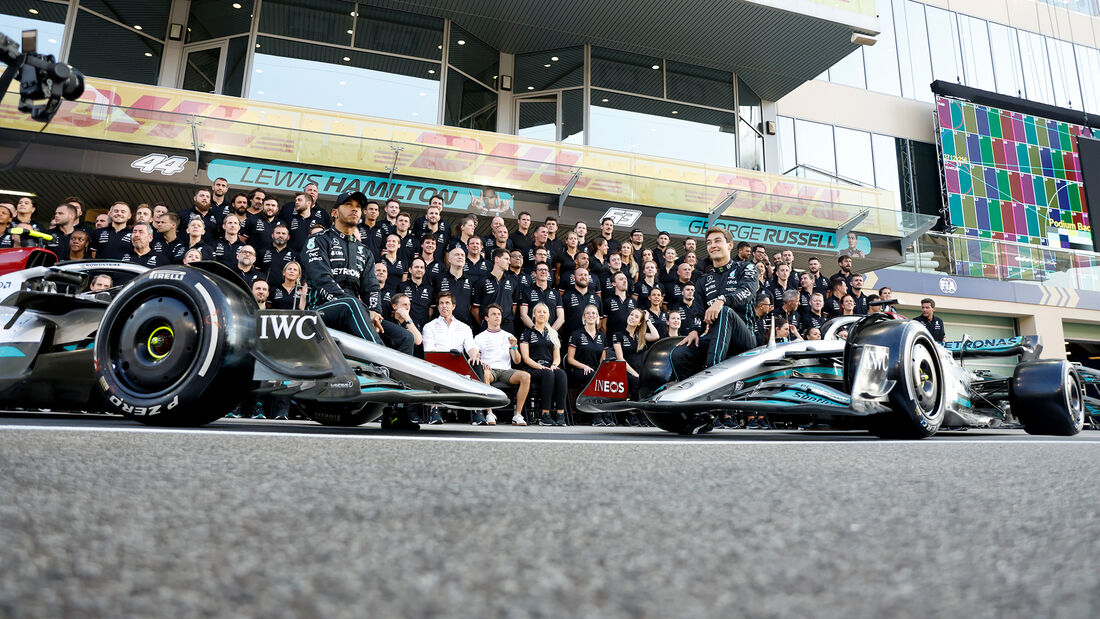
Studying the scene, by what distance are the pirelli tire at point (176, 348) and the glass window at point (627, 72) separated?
12.6 metres

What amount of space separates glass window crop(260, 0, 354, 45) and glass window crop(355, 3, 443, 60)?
0.95 feet

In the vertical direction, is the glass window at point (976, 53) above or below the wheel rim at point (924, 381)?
above

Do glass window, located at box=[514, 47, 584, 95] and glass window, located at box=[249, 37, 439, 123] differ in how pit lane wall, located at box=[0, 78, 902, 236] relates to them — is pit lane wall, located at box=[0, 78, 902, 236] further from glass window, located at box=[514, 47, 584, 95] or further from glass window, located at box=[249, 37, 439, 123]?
glass window, located at box=[514, 47, 584, 95]

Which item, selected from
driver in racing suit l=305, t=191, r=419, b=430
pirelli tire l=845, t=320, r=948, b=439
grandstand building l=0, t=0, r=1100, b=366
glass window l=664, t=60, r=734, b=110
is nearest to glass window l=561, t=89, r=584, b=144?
grandstand building l=0, t=0, r=1100, b=366

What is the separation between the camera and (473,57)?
14156 mm

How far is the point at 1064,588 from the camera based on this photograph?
2.09ft

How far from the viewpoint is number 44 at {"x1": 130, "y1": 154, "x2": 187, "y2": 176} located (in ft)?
30.3

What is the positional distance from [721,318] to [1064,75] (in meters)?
26.5

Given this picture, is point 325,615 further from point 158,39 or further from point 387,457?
point 158,39

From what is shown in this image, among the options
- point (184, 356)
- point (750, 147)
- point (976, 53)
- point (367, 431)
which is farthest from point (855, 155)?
point (184, 356)

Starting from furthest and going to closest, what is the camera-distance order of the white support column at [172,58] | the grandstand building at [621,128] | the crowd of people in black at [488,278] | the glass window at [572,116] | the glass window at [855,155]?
the glass window at [855,155] → the glass window at [572,116] → the white support column at [172,58] → the grandstand building at [621,128] → the crowd of people in black at [488,278]

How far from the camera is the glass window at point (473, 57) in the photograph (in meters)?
13.7

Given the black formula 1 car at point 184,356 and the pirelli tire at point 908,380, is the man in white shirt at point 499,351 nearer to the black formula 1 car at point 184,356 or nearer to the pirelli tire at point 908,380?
the black formula 1 car at point 184,356

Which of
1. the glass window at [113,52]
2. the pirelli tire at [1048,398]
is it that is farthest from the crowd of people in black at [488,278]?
the glass window at [113,52]
